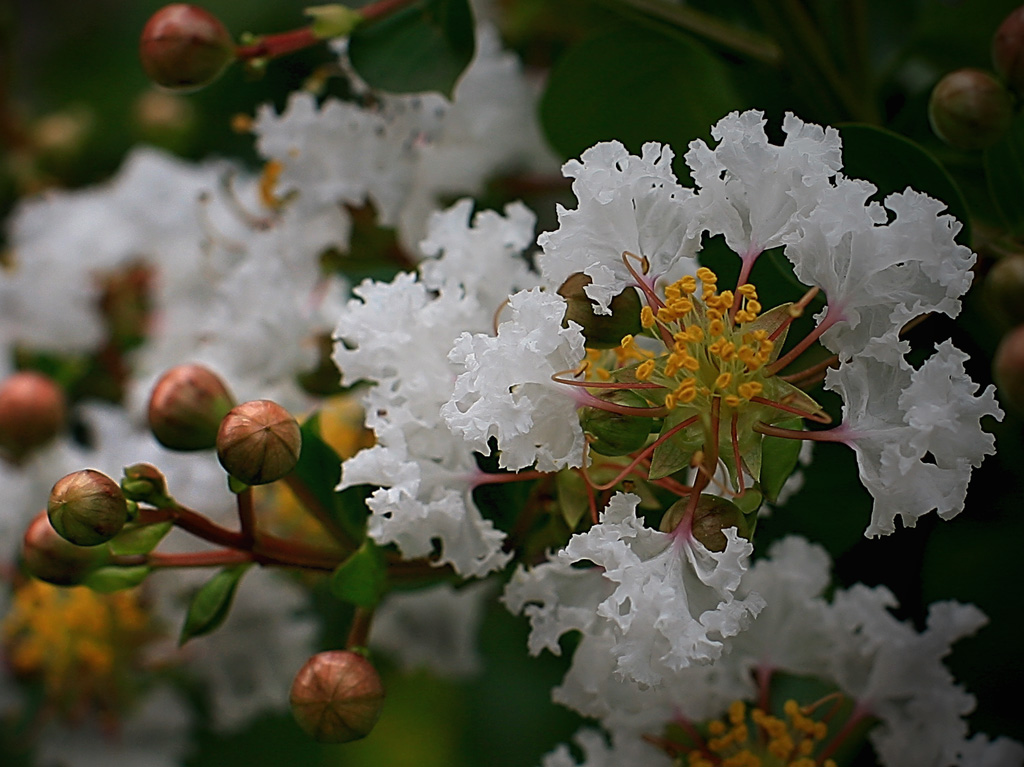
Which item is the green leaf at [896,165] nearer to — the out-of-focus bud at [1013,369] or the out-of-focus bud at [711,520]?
the out-of-focus bud at [1013,369]

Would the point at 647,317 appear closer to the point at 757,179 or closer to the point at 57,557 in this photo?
the point at 757,179

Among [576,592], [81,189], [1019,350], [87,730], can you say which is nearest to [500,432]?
[576,592]

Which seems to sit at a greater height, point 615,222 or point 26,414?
point 615,222

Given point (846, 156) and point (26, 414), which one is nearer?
point (846, 156)

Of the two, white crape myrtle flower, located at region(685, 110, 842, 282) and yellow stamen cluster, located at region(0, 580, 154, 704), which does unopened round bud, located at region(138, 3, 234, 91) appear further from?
yellow stamen cluster, located at region(0, 580, 154, 704)

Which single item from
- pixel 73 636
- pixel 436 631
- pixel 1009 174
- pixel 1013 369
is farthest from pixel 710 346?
pixel 73 636

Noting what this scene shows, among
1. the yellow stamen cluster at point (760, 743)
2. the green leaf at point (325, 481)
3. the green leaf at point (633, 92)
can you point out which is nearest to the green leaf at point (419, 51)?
the green leaf at point (633, 92)

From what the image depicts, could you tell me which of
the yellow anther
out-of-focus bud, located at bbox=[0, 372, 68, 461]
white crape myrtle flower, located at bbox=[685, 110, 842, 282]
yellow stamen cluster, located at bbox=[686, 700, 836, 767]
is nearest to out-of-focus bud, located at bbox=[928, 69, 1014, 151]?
white crape myrtle flower, located at bbox=[685, 110, 842, 282]
